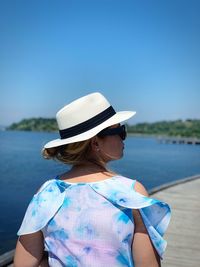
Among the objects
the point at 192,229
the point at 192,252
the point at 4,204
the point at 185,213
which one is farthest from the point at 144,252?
the point at 4,204

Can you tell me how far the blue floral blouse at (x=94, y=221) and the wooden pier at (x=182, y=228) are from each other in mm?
2838

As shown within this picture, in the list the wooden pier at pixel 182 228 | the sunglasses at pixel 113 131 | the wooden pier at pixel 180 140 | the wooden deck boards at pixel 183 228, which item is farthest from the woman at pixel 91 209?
the wooden pier at pixel 180 140

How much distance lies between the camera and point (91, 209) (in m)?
1.46

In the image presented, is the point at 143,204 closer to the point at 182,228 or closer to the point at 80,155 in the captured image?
the point at 80,155

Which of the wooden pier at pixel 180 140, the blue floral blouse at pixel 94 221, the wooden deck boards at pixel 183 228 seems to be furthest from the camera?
the wooden pier at pixel 180 140

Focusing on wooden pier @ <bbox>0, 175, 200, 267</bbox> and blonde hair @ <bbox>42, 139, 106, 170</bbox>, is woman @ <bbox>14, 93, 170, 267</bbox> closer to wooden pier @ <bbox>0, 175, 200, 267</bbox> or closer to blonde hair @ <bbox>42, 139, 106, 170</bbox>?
blonde hair @ <bbox>42, 139, 106, 170</bbox>

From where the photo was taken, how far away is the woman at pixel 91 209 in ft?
4.76

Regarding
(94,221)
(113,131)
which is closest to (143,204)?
(94,221)

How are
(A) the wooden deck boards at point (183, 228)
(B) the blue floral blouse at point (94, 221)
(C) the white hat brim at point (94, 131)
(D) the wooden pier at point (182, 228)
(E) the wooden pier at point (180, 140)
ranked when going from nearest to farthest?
(B) the blue floral blouse at point (94, 221) → (C) the white hat brim at point (94, 131) → (D) the wooden pier at point (182, 228) → (A) the wooden deck boards at point (183, 228) → (E) the wooden pier at point (180, 140)

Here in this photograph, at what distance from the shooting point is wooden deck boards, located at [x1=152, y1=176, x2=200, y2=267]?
4.76 m

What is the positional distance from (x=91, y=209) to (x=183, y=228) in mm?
5051

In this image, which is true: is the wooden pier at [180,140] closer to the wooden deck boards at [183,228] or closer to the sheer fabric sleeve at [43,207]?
the wooden deck boards at [183,228]

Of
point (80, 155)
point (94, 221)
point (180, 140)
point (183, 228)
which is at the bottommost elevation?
point (180, 140)

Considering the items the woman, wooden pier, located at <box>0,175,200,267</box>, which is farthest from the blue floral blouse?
wooden pier, located at <box>0,175,200,267</box>
